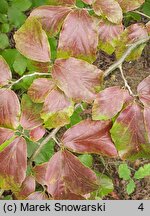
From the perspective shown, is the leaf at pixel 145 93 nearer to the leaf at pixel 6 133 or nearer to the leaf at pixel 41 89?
the leaf at pixel 41 89

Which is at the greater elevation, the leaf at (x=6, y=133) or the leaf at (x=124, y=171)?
the leaf at (x=6, y=133)

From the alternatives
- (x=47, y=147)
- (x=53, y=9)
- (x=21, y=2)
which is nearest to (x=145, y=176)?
(x=47, y=147)

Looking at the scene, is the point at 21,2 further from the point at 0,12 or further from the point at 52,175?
the point at 52,175

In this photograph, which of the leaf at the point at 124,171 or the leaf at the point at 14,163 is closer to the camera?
the leaf at the point at 14,163

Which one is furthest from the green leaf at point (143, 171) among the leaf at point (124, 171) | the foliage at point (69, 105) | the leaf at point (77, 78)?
the leaf at point (77, 78)

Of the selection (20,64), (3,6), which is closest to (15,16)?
(3,6)

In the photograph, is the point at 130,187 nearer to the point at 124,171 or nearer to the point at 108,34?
the point at 124,171
